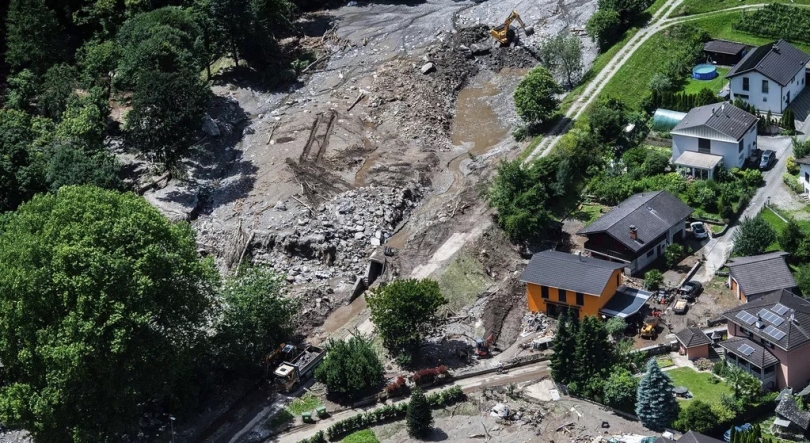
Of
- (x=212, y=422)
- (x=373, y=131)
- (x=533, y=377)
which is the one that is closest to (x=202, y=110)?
(x=373, y=131)

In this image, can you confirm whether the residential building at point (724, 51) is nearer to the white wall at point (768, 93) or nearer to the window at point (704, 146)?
the white wall at point (768, 93)

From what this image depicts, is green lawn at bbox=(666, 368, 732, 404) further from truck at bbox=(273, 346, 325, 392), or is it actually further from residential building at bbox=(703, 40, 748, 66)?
residential building at bbox=(703, 40, 748, 66)

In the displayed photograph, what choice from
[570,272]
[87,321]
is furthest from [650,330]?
[87,321]

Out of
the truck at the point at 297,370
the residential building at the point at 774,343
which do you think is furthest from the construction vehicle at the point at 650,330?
the truck at the point at 297,370

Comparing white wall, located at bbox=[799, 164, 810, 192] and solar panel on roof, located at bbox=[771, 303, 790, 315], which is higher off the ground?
solar panel on roof, located at bbox=[771, 303, 790, 315]

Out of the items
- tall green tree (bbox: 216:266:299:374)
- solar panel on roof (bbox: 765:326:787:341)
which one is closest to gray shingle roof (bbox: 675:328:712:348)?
solar panel on roof (bbox: 765:326:787:341)
